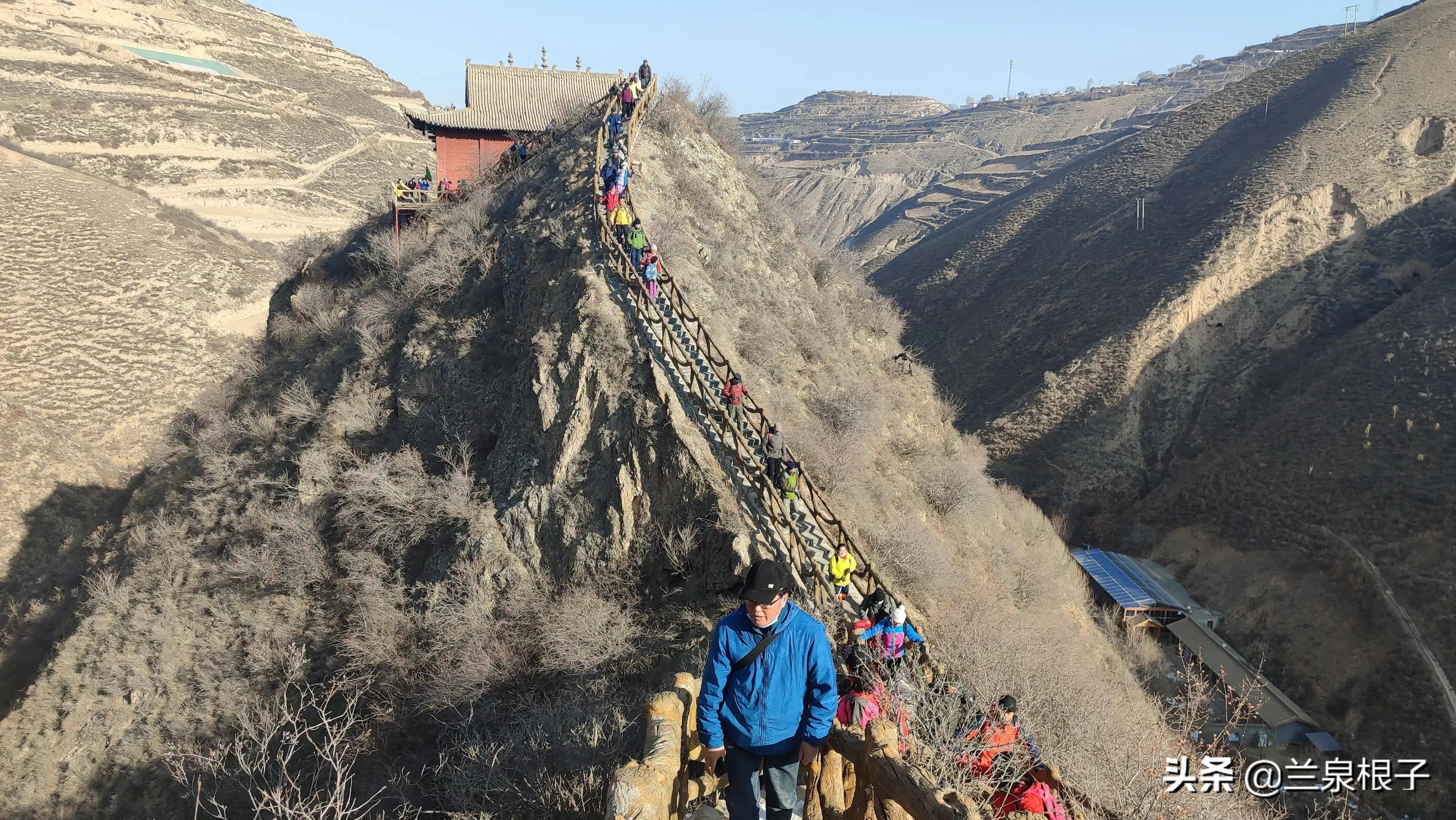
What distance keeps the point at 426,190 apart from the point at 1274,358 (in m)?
41.3

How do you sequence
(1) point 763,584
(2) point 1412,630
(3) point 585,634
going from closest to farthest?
(1) point 763,584 → (3) point 585,634 → (2) point 1412,630

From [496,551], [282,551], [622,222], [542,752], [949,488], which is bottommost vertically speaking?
[282,551]

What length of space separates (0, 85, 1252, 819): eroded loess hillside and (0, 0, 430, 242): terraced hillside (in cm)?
3510

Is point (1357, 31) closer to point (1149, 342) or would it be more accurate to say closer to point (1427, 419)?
point (1149, 342)

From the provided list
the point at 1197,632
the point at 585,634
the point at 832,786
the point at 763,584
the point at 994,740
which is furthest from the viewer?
the point at 1197,632

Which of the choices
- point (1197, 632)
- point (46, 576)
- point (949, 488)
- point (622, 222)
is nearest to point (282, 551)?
point (622, 222)

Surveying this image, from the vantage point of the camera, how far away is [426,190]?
89.2ft

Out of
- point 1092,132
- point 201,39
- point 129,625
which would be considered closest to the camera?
point 129,625

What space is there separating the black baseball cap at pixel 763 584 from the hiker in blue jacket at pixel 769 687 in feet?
0.23

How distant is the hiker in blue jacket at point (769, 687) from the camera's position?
15.1 feet

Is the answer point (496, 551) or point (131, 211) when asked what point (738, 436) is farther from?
point (131, 211)

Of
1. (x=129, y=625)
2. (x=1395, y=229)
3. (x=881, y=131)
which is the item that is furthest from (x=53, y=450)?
(x=881, y=131)

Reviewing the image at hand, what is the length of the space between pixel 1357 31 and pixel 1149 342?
4624cm

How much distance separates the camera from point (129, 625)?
1725 cm
